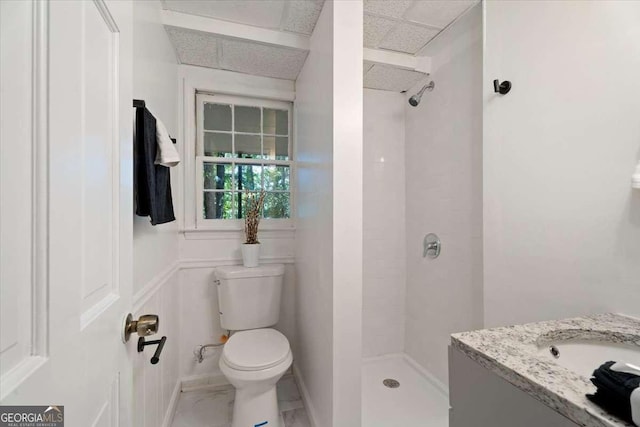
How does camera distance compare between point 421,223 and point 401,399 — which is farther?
point 421,223

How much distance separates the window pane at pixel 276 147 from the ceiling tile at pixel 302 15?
761 mm

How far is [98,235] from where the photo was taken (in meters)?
0.52

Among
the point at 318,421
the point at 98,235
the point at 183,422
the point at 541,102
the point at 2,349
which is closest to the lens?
the point at 2,349

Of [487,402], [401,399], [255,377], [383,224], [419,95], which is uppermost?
[419,95]

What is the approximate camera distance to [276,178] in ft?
6.85

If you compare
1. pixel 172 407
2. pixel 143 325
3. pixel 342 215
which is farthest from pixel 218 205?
pixel 143 325

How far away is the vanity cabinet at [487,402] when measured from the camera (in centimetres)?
49

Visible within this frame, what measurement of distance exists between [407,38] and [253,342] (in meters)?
2.14

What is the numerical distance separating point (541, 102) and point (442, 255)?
104 cm

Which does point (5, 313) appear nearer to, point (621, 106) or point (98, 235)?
point (98, 235)

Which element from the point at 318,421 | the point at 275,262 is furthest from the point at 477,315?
the point at 275,262

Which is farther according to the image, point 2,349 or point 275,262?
point 275,262

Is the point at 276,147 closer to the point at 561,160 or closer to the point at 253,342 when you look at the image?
the point at 253,342

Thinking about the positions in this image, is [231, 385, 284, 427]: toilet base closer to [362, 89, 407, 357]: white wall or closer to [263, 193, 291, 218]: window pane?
[362, 89, 407, 357]: white wall
